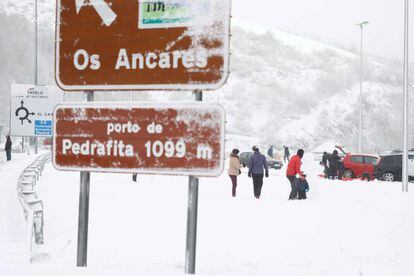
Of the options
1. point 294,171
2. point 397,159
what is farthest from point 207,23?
point 397,159

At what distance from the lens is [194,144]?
4.57 metres

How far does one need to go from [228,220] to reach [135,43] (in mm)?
8763

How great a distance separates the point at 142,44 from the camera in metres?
4.80

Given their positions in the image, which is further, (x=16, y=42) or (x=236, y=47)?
(x=236, y=47)

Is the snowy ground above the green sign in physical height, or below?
below

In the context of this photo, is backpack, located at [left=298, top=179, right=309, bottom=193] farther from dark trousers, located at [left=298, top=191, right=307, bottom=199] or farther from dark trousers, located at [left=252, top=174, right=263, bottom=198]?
dark trousers, located at [left=252, top=174, right=263, bottom=198]

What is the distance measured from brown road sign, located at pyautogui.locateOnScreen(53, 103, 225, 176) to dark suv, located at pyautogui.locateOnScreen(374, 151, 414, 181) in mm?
26663

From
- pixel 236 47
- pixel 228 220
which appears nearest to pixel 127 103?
pixel 228 220

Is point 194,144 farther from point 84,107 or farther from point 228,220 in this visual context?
point 228,220

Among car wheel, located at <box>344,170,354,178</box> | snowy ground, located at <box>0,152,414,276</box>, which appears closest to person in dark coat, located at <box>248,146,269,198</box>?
snowy ground, located at <box>0,152,414,276</box>

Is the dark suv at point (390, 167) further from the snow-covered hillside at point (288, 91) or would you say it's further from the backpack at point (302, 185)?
the snow-covered hillside at point (288, 91)

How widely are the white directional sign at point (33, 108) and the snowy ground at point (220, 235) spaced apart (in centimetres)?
454

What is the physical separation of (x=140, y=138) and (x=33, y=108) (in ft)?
65.7

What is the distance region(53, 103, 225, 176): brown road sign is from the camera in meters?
4.54
